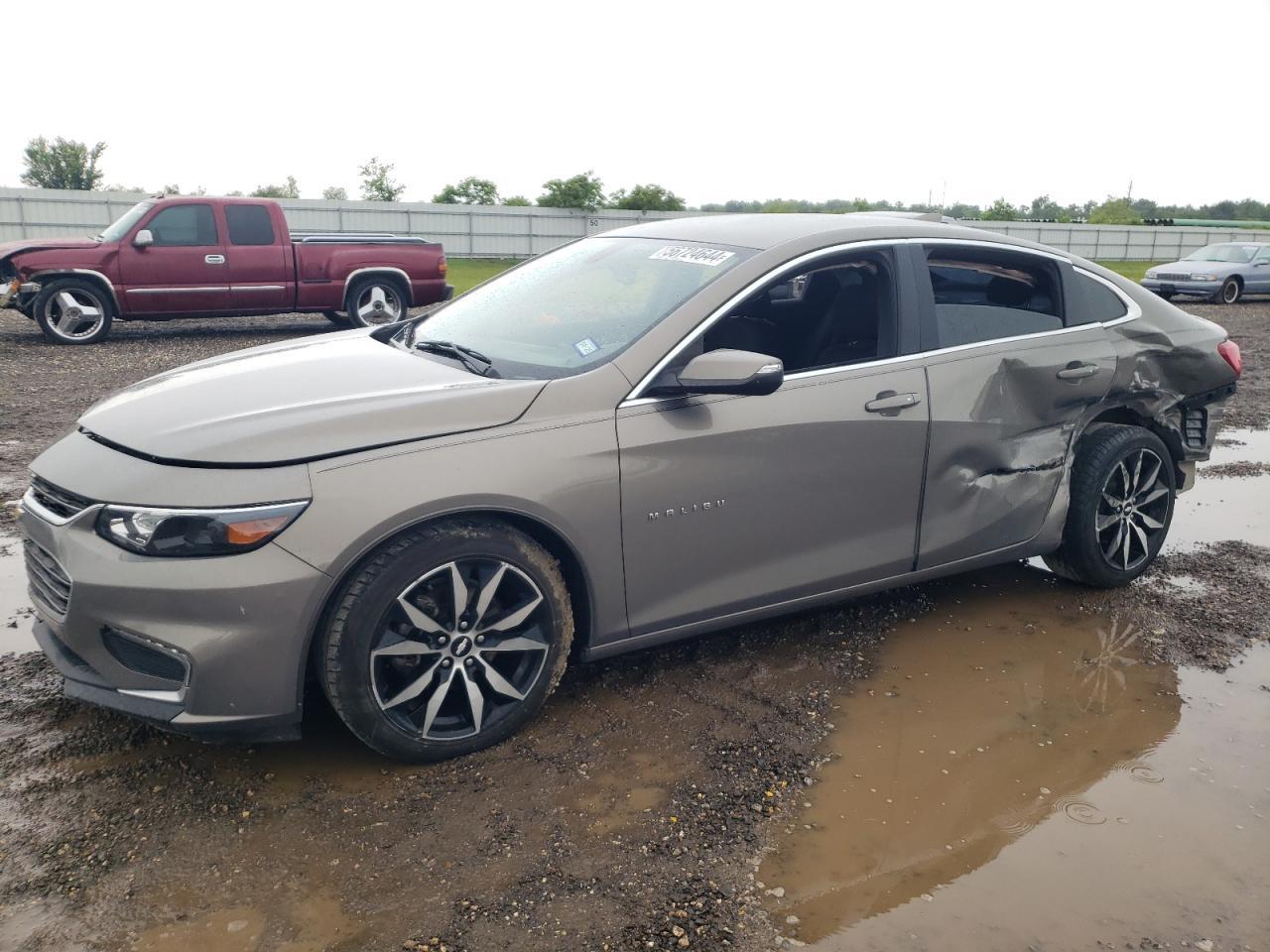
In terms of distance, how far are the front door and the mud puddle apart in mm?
601

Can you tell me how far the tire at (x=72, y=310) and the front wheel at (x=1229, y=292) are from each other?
21.7m

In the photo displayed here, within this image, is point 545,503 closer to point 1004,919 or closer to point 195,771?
point 195,771

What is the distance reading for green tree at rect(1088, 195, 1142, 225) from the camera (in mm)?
75125

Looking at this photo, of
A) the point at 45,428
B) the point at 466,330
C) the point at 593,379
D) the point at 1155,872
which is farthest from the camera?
the point at 45,428

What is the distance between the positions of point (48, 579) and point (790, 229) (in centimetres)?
288

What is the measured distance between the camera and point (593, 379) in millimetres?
3508

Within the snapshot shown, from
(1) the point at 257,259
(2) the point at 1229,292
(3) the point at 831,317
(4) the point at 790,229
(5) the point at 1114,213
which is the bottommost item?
(2) the point at 1229,292

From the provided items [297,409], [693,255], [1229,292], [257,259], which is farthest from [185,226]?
[1229,292]

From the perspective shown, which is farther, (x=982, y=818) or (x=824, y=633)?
(x=824, y=633)

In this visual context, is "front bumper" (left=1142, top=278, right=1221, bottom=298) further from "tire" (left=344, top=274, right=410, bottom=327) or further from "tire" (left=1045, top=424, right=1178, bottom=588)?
"tire" (left=1045, top=424, right=1178, bottom=588)

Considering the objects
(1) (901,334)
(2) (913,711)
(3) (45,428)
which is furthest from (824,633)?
(3) (45,428)

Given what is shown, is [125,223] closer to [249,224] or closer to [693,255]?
[249,224]

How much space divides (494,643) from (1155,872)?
2.04m

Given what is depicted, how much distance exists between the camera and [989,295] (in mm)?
4441
